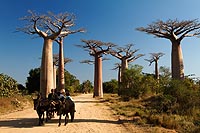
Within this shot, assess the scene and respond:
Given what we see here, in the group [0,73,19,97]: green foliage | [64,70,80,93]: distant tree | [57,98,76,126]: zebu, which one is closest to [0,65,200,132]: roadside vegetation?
[0,73,19,97]: green foliage

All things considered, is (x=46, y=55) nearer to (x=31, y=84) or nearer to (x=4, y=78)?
(x=4, y=78)

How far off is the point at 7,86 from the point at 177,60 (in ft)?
34.9

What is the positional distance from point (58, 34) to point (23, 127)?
8.03 meters

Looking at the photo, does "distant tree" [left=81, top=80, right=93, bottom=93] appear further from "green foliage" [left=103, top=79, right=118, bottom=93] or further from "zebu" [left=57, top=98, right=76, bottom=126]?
"zebu" [left=57, top=98, right=76, bottom=126]

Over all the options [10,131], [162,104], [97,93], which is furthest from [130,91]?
[10,131]

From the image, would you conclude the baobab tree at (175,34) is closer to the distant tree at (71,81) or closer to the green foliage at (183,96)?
the green foliage at (183,96)

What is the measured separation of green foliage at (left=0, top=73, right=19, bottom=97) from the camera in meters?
17.2

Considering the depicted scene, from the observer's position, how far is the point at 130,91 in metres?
23.2

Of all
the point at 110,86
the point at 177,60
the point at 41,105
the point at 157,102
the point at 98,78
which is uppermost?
the point at 177,60

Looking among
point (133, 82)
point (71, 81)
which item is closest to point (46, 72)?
point (133, 82)

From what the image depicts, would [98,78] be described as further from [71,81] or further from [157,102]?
[71,81]

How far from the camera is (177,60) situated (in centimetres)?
1638

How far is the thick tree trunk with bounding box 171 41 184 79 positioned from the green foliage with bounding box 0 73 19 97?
1009cm

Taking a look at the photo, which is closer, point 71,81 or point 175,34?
point 175,34
